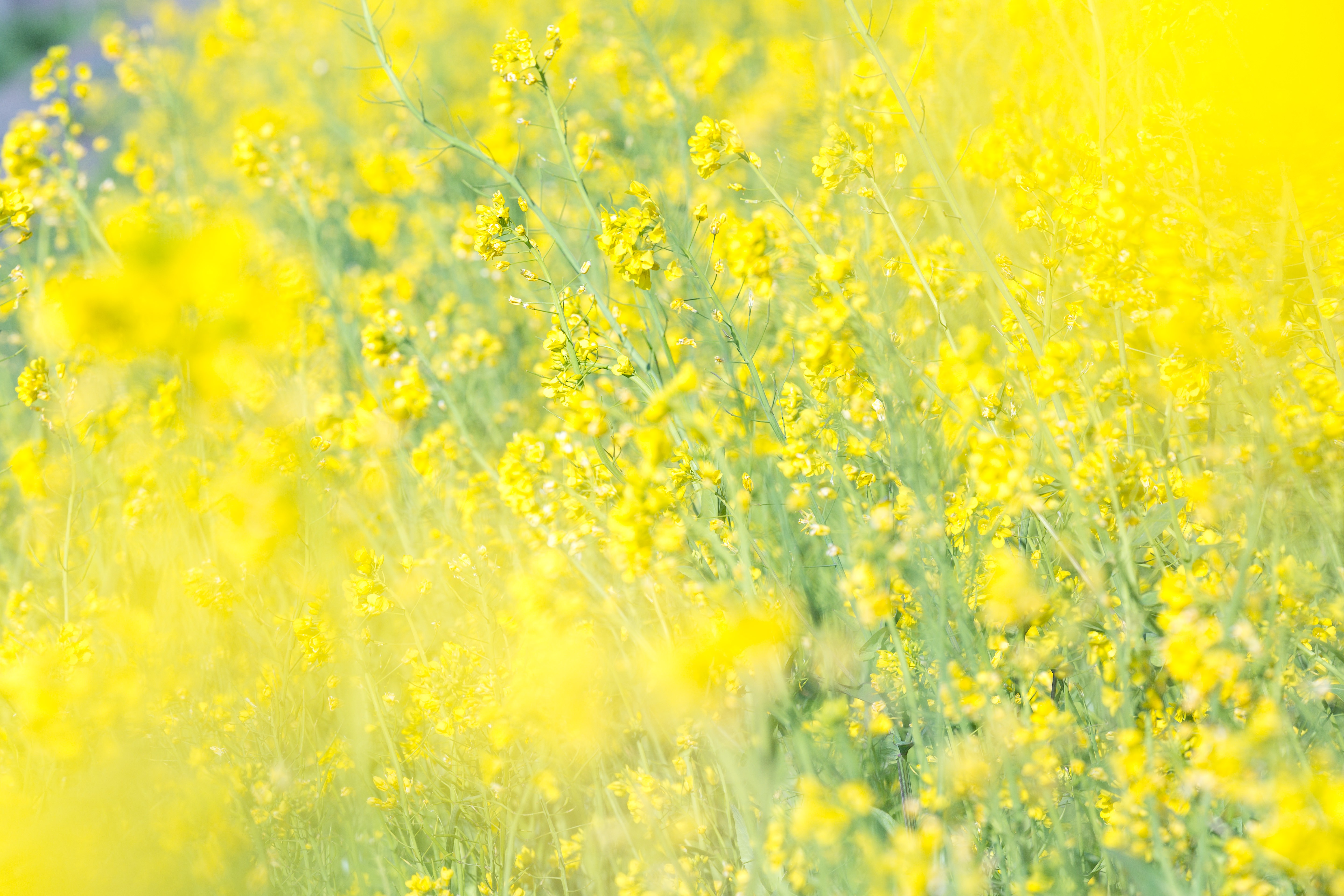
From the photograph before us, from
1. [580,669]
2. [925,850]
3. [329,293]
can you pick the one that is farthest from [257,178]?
[925,850]

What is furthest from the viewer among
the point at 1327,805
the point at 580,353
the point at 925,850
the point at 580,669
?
the point at 580,669

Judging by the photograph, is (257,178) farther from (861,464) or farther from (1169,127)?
(1169,127)

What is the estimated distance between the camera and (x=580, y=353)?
1527 millimetres

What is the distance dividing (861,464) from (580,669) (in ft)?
2.29

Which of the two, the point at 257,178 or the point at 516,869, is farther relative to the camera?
the point at 257,178

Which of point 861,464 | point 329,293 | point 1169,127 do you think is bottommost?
point 861,464

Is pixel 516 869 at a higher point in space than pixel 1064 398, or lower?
lower

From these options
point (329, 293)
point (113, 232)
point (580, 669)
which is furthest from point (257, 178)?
point (580, 669)

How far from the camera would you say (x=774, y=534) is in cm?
179

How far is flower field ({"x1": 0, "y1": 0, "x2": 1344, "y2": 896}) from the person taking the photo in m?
1.22

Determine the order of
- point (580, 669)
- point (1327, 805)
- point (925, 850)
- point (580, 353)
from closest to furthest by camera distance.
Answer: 1. point (1327, 805)
2. point (925, 850)
3. point (580, 353)
4. point (580, 669)

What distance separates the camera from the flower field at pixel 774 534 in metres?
1.22

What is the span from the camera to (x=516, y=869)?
1.83m

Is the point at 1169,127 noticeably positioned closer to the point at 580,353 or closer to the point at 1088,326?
the point at 1088,326
